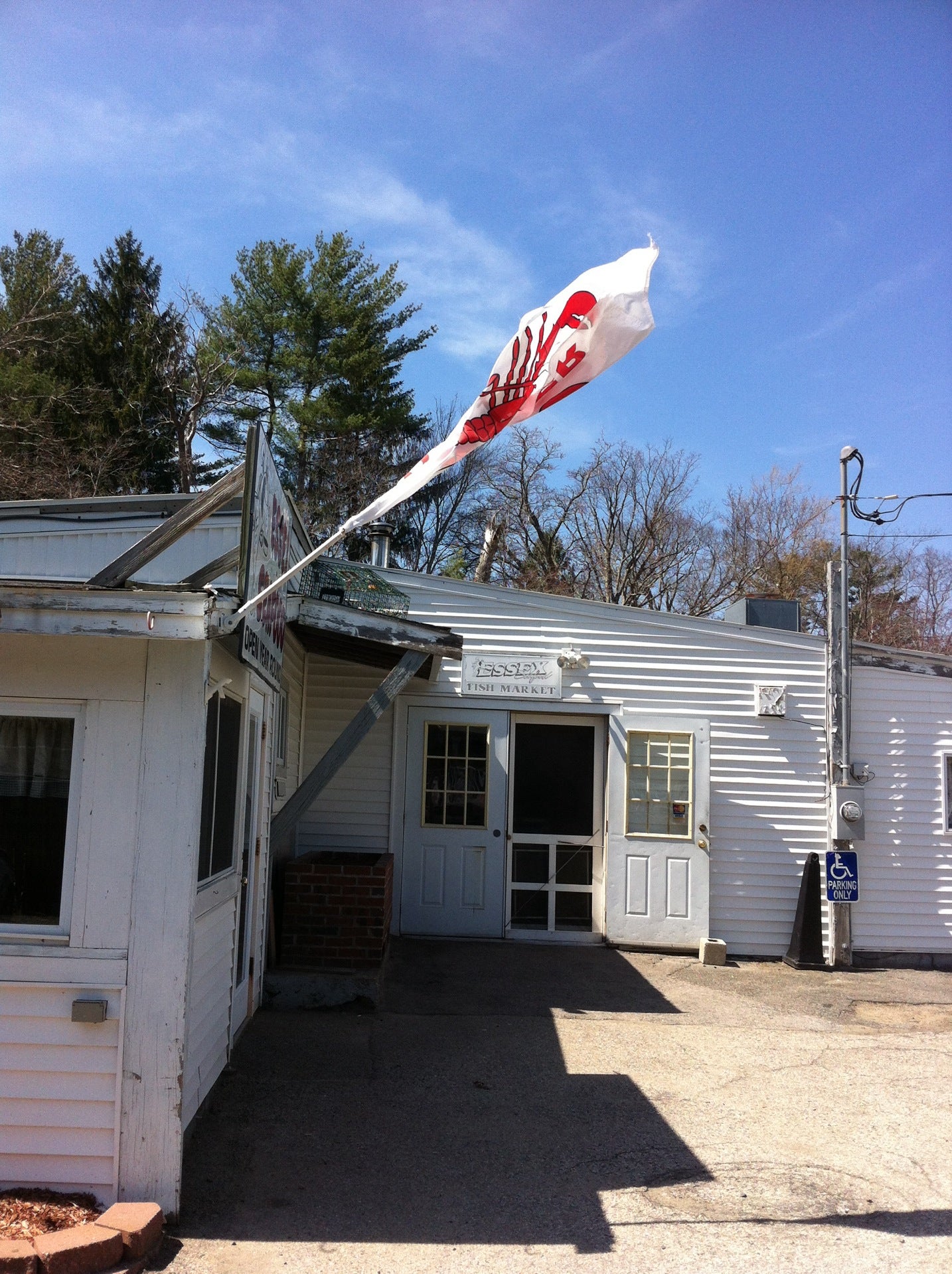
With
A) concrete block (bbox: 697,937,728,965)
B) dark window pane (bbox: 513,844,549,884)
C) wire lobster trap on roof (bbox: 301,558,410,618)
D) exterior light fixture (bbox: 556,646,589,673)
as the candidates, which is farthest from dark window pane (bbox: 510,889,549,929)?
wire lobster trap on roof (bbox: 301,558,410,618)

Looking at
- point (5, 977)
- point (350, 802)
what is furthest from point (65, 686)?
point (350, 802)

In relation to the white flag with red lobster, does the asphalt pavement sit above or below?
below

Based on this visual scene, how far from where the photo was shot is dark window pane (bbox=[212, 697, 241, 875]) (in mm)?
4742

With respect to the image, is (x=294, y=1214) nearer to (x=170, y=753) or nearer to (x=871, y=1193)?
(x=170, y=753)

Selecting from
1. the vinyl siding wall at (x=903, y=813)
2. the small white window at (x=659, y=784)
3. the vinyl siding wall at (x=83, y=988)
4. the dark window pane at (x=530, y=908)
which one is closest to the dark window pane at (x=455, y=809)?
the dark window pane at (x=530, y=908)

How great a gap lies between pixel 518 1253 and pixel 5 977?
2.14m

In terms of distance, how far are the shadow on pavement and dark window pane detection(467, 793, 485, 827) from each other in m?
2.46

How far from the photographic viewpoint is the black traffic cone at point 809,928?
9094 mm

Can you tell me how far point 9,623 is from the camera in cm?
Answer: 361

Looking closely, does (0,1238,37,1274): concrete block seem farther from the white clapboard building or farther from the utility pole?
the utility pole

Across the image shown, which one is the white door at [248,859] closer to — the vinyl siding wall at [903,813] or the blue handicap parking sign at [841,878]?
the blue handicap parking sign at [841,878]

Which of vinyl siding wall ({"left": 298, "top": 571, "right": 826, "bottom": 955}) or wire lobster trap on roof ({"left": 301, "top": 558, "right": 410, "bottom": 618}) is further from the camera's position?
vinyl siding wall ({"left": 298, "top": 571, "right": 826, "bottom": 955})

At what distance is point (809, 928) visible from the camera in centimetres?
915

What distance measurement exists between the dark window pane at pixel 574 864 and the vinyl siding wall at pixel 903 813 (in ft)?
8.35
